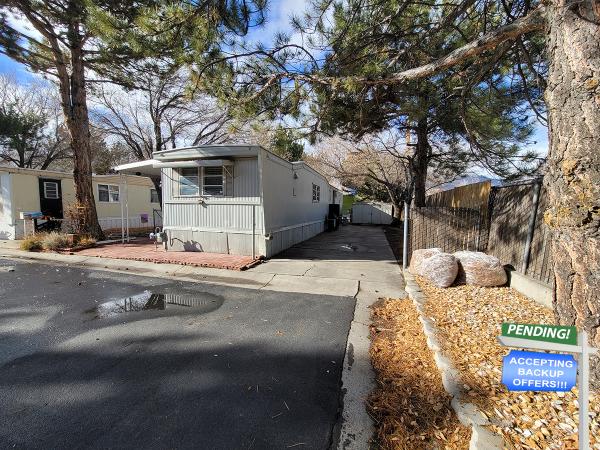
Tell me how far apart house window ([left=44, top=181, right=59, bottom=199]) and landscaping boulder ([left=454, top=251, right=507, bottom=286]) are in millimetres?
15899

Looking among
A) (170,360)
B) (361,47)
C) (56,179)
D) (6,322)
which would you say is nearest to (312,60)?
(361,47)

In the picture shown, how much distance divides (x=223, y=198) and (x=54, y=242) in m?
5.79

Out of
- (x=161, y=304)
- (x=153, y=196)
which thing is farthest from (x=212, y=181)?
(x=153, y=196)

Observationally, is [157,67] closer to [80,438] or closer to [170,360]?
[170,360]

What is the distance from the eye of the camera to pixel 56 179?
13039 millimetres

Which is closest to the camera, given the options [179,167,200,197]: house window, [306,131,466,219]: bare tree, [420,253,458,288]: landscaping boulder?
[420,253,458,288]: landscaping boulder

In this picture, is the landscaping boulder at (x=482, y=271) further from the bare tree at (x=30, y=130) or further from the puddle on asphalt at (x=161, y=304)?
the bare tree at (x=30, y=130)

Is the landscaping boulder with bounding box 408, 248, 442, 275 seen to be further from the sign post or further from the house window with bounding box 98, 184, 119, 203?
the house window with bounding box 98, 184, 119, 203

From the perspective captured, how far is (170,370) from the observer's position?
2816 millimetres

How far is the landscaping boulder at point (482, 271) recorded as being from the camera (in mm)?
4770

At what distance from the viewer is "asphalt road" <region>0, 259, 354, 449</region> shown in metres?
2.05

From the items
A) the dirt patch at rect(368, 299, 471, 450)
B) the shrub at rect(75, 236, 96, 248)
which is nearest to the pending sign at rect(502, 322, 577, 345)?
the dirt patch at rect(368, 299, 471, 450)

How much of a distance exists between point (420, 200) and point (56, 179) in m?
15.5

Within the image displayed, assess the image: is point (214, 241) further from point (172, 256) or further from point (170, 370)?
point (170, 370)
